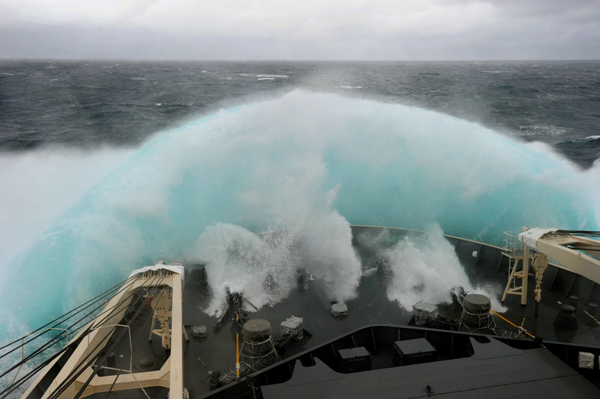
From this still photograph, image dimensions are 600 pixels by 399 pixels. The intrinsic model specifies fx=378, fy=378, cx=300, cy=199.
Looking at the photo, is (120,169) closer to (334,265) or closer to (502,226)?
(334,265)

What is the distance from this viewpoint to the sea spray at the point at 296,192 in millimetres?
25203

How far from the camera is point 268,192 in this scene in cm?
3562

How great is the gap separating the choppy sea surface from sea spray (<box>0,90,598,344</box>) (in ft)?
0.46

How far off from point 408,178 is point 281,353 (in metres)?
28.9

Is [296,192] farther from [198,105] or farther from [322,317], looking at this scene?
[198,105]

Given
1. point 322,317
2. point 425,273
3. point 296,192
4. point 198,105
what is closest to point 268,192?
point 296,192

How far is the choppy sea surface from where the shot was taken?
23391 mm

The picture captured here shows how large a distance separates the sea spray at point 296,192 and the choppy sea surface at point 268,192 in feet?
0.46

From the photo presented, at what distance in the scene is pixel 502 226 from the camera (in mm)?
35531

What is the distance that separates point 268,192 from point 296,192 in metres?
5.69

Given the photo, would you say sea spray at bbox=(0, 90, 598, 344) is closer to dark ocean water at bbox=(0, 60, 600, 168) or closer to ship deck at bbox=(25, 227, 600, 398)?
ship deck at bbox=(25, 227, 600, 398)

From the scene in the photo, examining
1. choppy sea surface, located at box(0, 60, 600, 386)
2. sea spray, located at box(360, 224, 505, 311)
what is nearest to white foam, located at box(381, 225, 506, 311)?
sea spray, located at box(360, 224, 505, 311)

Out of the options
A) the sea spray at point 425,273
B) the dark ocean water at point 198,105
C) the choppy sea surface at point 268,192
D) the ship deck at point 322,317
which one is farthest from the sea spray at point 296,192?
the dark ocean water at point 198,105

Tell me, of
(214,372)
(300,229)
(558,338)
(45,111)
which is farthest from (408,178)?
(45,111)
